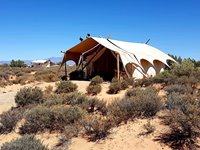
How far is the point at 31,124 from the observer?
841cm

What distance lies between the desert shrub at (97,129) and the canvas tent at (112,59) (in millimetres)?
13812

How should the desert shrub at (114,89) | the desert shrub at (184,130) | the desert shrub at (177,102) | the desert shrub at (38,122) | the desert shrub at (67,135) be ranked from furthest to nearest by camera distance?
the desert shrub at (114,89) < the desert shrub at (38,122) < the desert shrub at (177,102) < the desert shrub at (67,135) < the desert shrub at (184,130)

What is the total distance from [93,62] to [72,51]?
85.5 inches

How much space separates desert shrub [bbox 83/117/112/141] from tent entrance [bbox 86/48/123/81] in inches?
649

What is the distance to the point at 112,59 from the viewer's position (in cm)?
2480

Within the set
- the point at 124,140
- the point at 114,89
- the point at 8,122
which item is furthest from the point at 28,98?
the point at 124,140

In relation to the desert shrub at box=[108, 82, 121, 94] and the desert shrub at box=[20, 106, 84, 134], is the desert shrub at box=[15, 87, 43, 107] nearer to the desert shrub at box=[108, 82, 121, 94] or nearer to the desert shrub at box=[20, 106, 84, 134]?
the desert shrub at box=[20, 106, 84, 134]

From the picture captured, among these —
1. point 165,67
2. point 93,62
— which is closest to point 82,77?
point 93,62

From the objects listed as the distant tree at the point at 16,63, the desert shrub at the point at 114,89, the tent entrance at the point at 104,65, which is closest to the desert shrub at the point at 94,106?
the desert shrub at the point at 114,89

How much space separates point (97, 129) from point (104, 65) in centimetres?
1827

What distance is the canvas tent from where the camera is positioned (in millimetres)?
22250

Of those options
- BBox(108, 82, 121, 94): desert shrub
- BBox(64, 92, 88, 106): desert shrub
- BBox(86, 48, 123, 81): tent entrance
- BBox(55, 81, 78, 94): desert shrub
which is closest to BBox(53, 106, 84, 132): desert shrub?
BBox(64, 92, 88, 106): desert shrub

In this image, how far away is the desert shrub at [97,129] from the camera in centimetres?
731

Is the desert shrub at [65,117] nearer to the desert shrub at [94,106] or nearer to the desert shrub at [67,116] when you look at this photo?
the desert shrub at [67,116]
